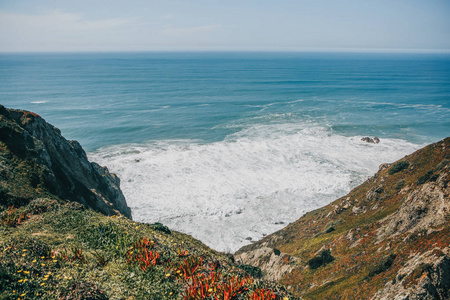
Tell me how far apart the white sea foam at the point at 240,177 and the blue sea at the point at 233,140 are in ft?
0.69

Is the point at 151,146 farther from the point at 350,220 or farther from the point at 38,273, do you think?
the point at 38,273

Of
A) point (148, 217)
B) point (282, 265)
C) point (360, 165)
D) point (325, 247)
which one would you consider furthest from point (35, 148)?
point (360, 165)

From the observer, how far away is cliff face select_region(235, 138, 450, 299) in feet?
45.0

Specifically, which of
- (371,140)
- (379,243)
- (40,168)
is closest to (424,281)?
(379,243)

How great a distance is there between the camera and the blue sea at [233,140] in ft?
137

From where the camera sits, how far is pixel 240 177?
50.4m

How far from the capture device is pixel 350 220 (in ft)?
91.1

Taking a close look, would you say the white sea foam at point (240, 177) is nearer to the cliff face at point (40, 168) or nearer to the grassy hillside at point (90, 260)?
the cliff face at point (40, 168)

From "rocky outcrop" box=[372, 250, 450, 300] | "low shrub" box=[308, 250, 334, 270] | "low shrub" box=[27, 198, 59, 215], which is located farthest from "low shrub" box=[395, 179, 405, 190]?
"low shrub" box=[27, 198, 59, 215]

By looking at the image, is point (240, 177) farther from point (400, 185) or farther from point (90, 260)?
point (90, 260)

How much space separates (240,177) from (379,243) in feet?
104

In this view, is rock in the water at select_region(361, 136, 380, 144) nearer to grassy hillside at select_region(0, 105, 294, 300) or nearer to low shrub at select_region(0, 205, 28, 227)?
grassy hillside at select_region(0, 105, 294, 300)

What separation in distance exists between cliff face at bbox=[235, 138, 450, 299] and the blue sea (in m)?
10.2

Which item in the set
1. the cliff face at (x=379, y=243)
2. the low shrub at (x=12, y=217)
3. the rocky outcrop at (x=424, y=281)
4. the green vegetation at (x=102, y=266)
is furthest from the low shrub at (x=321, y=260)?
the low shrub at (x=12, y=217)
